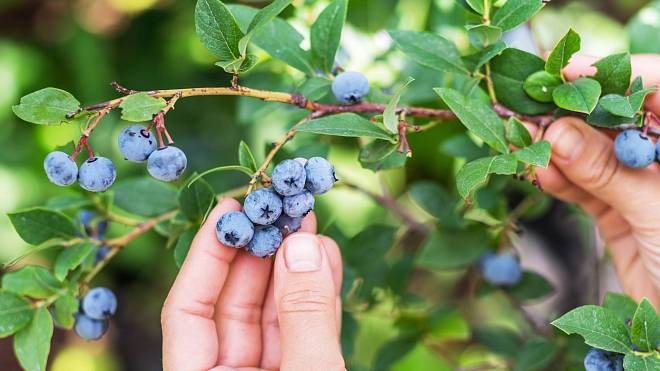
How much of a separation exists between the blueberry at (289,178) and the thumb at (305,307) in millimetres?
91

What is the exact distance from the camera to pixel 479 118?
0.98 m

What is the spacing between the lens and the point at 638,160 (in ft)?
3.27

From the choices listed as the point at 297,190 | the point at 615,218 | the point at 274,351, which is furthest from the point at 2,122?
the point at 615,218

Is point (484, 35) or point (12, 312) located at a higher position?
point (484, 35)

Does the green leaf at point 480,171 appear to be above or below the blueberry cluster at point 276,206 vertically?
above

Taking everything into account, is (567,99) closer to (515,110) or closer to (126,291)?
(515,110)

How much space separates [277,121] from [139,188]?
1029mm

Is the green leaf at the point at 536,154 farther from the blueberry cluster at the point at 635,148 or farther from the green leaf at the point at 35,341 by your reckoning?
the green leaf at the point at 35,341

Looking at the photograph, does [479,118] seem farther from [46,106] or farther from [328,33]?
[46,106]

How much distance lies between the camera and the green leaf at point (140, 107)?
82 cm

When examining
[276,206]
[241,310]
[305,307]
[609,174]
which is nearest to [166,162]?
[276,206]

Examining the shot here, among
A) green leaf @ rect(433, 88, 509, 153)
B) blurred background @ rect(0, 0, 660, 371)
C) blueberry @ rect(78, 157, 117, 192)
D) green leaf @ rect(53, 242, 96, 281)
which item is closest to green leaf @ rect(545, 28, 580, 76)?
green leaf @ rect(433, 88, 509, 153)

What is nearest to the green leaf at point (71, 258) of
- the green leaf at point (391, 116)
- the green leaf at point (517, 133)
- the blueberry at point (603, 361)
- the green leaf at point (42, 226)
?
the green leaf at point (42, 226)

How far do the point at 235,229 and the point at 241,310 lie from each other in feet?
0.91
